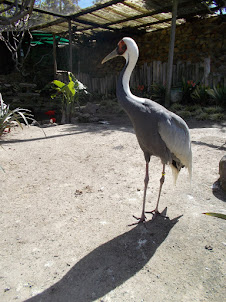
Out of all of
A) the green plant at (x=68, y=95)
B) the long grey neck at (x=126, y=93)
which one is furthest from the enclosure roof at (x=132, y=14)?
the long grey neck at (x=126, y=93)

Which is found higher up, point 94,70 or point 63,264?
point 94,70

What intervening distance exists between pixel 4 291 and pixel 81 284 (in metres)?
0.56

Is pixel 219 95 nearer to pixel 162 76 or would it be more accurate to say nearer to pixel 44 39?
pixel 162 76

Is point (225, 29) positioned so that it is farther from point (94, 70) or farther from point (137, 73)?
point (94, 70)

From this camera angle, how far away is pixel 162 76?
9.80 m

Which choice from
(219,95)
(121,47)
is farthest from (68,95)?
(121,47)

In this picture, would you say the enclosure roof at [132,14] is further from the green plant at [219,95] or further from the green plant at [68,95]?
the green plant at [219,95]

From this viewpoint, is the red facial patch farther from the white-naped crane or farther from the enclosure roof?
the enclosure roof

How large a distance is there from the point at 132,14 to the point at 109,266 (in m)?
9.55

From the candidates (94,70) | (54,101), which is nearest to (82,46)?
(94,70)

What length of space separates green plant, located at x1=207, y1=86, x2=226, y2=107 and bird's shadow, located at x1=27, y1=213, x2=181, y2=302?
6.13 meters

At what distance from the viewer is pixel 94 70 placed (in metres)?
14.2

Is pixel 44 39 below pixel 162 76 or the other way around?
the other way around

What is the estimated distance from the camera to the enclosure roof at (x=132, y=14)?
804 cm
